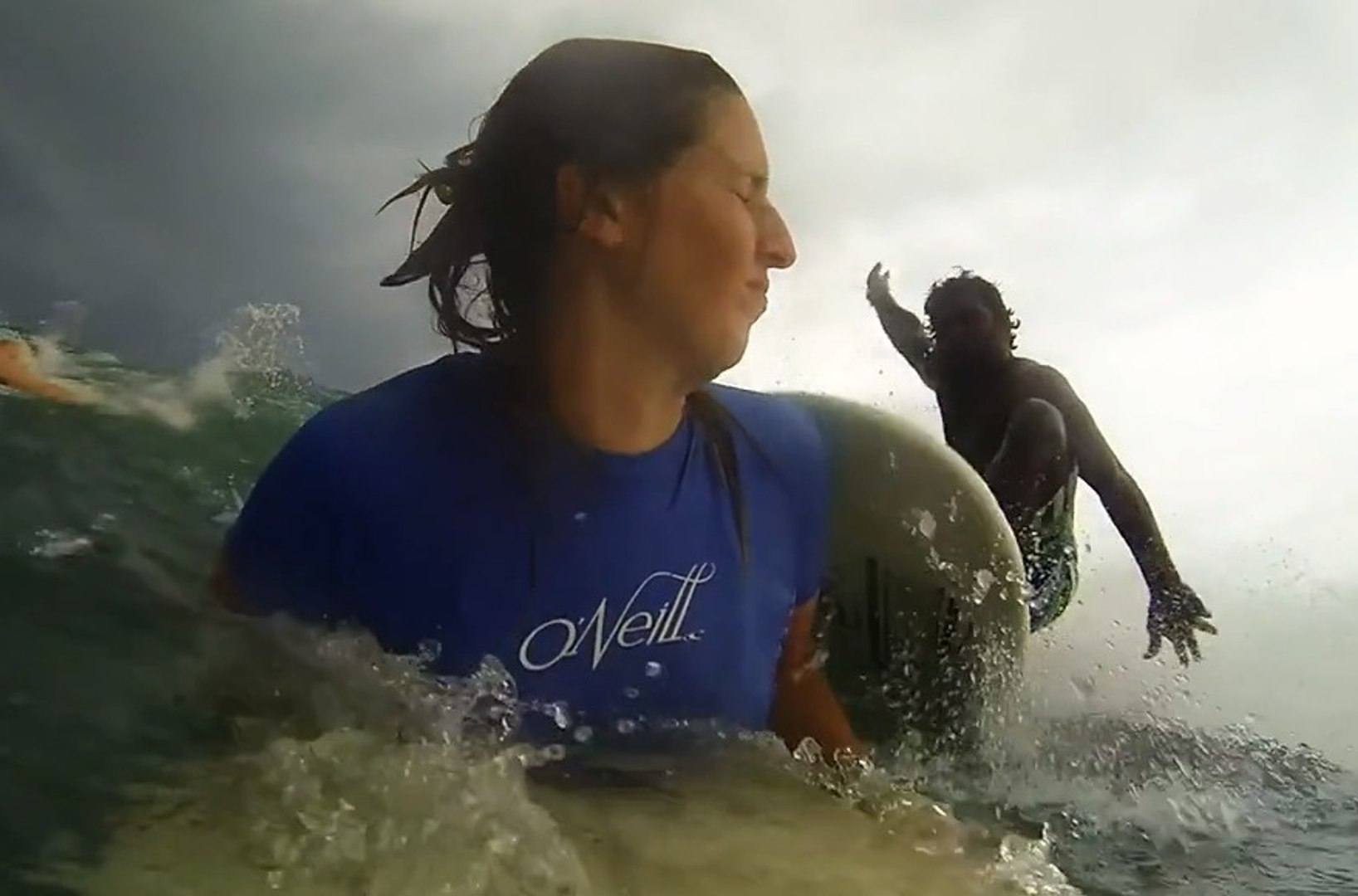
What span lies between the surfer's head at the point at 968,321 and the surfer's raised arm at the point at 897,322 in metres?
0.01

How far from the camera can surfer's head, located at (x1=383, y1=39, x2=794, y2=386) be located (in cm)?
134

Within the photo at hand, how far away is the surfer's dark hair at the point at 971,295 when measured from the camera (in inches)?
60.4

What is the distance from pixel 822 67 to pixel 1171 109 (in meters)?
0.38

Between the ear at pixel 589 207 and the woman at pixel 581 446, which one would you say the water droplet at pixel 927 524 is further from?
the ear at pixel 589 207

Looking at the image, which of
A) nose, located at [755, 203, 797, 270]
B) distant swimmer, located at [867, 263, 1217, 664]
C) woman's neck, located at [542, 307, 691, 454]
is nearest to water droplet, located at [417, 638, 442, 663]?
woman's neck, located at [542, 307, 691, 454]

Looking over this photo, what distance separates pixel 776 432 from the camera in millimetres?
1441

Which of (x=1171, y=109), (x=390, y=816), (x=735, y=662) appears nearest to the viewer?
(x=390, y=816)

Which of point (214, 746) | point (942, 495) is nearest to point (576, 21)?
point (942, 495)

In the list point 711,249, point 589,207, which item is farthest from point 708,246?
point 589,207

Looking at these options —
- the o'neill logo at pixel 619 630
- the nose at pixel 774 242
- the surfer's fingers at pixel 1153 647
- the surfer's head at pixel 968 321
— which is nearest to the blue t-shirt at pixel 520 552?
the o'neill logo at pixel 619 630

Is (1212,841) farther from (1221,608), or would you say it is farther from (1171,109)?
(1171,109)

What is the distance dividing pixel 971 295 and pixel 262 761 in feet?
2.56

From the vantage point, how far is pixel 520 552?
1289 mm

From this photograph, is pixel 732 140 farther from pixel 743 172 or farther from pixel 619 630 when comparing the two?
pixel 619 630
